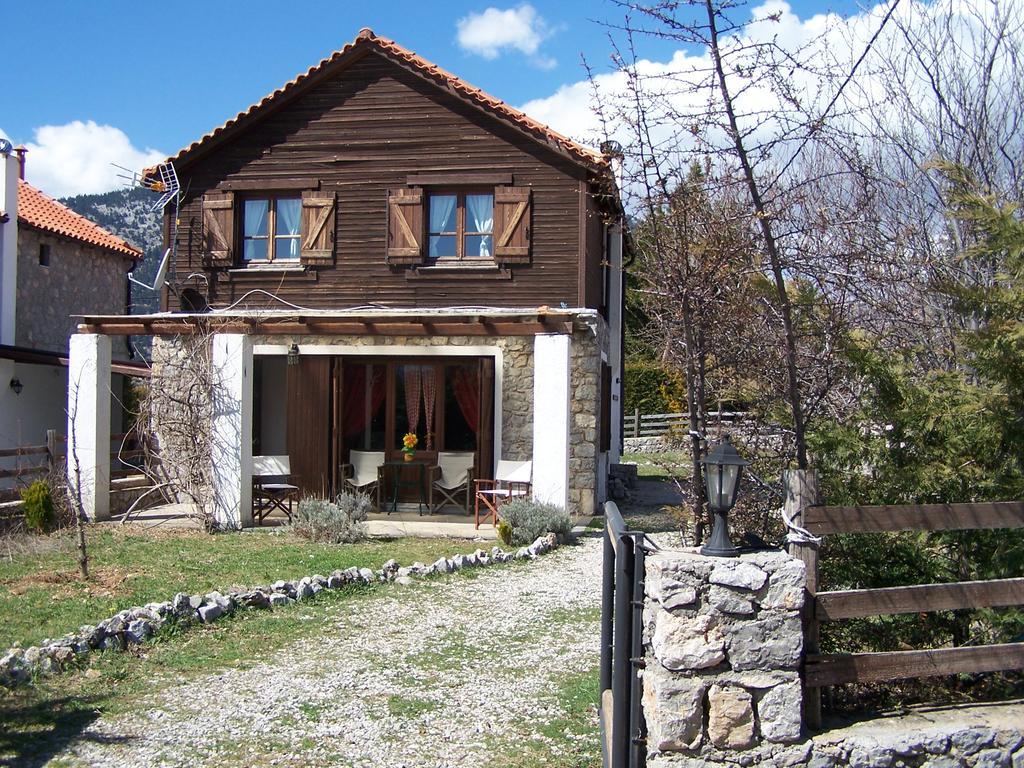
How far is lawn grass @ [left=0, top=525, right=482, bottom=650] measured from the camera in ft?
24.6

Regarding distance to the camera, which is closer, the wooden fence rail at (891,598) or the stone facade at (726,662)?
the stone facade at (726,662)

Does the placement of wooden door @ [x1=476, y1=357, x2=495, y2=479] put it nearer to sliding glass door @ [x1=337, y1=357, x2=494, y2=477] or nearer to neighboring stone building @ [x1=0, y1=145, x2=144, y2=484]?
sliding glass door @ [x1=337, y1=357, x2=494, y2=477]

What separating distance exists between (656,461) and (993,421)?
2116 mm

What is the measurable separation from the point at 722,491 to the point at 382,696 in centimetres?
275

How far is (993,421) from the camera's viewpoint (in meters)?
5.26

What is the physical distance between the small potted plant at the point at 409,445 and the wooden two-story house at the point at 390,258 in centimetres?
16

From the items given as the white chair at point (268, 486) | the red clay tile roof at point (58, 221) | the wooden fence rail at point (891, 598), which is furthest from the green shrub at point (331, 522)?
the red clay tile roof at point (58, 221)

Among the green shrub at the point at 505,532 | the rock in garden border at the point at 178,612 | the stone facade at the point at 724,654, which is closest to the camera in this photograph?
the stone facade at the point at 724,654

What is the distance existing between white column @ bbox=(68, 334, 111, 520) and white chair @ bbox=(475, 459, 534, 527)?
536 cm

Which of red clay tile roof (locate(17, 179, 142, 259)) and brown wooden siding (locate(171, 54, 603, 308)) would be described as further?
red clay tile roof (locate(17, 179, 142, 259))

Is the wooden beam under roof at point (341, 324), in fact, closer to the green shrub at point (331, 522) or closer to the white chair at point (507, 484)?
the white chair at point (507, 484)

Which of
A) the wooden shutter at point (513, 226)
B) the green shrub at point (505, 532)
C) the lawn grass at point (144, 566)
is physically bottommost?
the lawn grass at point (144, 566)

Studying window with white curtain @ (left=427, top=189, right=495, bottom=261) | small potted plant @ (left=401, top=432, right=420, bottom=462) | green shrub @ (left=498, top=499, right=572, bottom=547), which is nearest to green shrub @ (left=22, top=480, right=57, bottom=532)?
small potted plant @ (left=401, top=432, right=420, bottom=462)

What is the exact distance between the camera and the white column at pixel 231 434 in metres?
12.6
